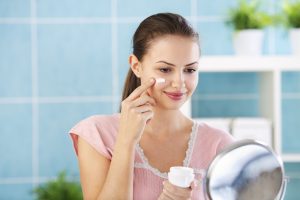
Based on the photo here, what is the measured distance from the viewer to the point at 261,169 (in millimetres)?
865

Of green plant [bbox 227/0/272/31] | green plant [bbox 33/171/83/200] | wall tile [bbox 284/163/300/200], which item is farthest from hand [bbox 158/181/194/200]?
wall tile [bbox 284/163/300/200]

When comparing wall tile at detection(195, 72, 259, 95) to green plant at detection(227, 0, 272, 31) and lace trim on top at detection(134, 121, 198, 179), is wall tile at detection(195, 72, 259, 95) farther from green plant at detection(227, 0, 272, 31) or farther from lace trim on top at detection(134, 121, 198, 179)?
lace trim on top at detection(134, 121, 198, 179)

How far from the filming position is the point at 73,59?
308 centimetres

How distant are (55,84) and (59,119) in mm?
168

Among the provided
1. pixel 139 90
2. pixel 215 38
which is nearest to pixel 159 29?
pixel 139 90

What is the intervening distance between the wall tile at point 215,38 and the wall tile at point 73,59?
45cm

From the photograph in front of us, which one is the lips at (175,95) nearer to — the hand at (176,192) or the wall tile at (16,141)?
the hand at (176,192)

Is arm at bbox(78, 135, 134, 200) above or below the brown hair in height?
below

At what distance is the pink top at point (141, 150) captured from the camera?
5.29 feet

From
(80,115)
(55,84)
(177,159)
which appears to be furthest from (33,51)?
(177,159)

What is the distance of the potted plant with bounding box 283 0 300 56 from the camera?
2.89 m

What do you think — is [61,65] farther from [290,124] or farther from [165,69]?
[165,69]

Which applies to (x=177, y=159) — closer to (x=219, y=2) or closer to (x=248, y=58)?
(x=248, y=58)

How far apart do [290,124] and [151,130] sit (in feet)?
5.21
